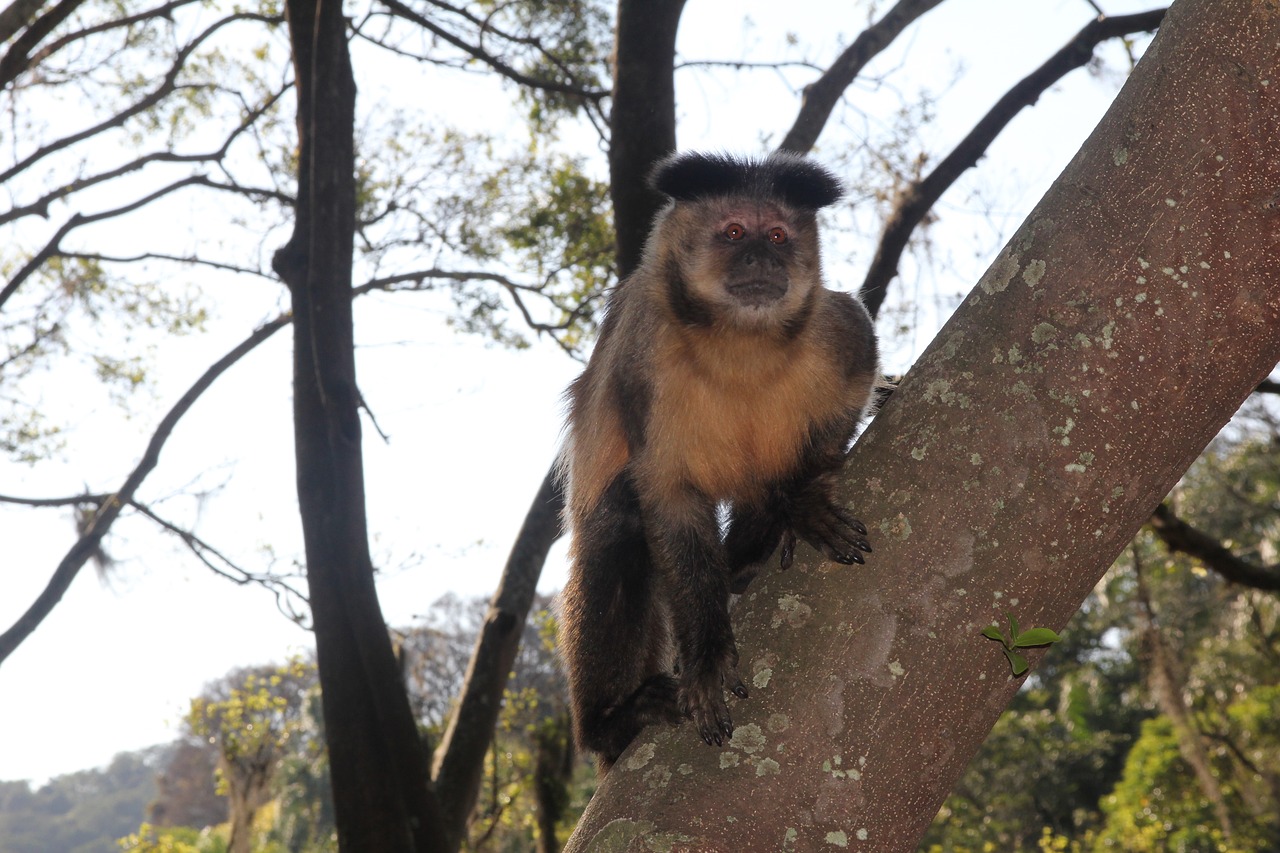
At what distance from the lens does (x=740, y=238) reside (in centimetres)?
361

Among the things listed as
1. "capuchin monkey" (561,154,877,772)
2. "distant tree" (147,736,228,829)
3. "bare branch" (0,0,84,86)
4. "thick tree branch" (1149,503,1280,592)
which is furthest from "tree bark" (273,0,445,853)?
"distant tree" (147,736,228,829)

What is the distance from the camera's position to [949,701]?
183 cm

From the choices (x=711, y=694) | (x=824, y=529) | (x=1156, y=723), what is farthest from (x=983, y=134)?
(x=1156, y=723)

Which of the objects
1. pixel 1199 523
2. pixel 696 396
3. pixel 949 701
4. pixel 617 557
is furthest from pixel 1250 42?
pixel 1199 523

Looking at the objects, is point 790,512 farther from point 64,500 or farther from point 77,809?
point 77,809

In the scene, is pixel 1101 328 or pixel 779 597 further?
pixel 779 597

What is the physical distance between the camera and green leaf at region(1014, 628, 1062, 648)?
5.94ft

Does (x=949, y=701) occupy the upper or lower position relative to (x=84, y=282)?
lower

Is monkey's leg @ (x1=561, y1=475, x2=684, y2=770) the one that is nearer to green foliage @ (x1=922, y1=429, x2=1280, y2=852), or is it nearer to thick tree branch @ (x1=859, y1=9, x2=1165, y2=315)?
thick tree branch @ (x1=859, y1=9, x2=1165, y2=315)

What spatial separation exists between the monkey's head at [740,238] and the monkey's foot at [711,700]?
125 centimetres

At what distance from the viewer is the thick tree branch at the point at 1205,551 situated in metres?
7.15

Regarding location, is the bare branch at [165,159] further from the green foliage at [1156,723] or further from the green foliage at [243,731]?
the green foliage at [1156,723]

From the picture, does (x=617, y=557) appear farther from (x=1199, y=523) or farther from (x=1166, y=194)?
(x=1199, y=523)

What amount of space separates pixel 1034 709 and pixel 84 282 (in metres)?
24.6
